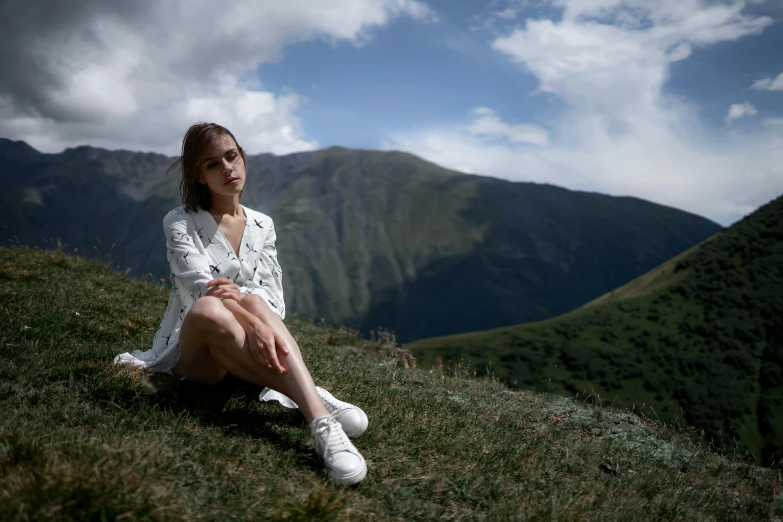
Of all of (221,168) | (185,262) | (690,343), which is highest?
(221,168)

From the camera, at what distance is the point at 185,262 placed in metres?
4.80

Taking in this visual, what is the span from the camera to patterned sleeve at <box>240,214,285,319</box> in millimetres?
5203

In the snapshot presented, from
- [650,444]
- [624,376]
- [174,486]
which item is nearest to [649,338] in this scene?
[624,376]

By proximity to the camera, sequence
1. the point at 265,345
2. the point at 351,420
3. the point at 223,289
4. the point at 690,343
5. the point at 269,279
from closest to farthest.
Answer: the point at 265,345
the point at 351,420
the point at 223,289
the point at 269,279
the point at 690,343

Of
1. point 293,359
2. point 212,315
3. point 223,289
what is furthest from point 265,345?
point 223,289

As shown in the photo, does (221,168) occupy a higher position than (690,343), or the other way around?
→ (221,168)

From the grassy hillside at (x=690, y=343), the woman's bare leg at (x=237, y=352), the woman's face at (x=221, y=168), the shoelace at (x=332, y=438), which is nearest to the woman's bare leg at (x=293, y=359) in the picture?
the woman's bare leg at (x=237, y=352)

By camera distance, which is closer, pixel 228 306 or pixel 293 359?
pixel 293 359

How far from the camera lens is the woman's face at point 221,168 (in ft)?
16.2

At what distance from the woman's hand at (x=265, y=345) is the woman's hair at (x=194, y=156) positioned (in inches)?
57.8

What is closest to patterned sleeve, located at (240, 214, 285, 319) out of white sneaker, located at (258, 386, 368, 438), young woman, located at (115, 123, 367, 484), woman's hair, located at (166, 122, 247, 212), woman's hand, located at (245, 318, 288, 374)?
young woman, located at (115, 123, 367, 484)

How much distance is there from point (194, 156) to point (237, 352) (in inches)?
70.4

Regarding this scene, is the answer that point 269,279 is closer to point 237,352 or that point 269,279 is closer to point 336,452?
point 237,352

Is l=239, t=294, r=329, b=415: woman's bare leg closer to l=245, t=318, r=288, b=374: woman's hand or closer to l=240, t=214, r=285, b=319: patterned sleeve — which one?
l=245, t=318, r=288, b=374: woman's hand
